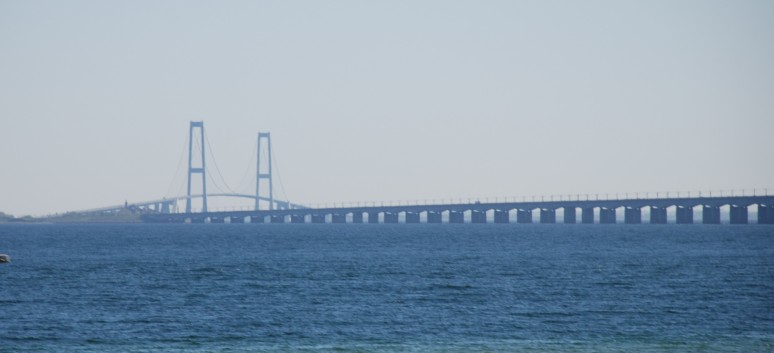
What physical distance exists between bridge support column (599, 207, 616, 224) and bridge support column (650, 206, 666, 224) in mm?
6100

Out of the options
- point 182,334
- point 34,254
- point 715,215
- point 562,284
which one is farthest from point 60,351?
point 715,215

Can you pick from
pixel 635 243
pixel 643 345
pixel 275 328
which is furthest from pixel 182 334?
pixel 635 243

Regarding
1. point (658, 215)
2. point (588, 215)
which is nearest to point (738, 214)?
point (658, 215)

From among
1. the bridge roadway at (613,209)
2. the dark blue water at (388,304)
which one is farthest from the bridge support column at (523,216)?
the dark blue water at (388,304)

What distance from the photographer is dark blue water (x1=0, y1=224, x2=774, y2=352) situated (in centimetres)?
3272

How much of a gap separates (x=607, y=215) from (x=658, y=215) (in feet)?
27.1

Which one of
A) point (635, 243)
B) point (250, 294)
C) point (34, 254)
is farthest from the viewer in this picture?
point (635, 243)

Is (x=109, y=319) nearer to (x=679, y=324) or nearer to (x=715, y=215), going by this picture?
(x=679, y=324)

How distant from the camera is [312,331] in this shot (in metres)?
34.9

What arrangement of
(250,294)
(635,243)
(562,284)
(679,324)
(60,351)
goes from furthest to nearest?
(635,243) < (562,284) < (250,294) < (679,324) < (60,351)

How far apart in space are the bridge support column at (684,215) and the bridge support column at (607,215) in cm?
996

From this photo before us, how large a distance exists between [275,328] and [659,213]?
15033 centimetres

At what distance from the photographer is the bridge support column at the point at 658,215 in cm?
17988

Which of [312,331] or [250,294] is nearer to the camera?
[312,331]
